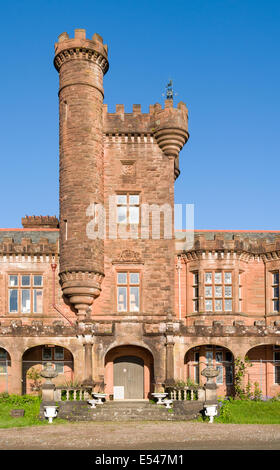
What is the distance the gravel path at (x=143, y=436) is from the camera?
66.5ft

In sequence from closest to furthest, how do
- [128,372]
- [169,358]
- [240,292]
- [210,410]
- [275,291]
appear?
[210,410], [169,358], [128,372], [240,292], [275,291]

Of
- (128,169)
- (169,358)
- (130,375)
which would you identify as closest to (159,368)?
(169,358)

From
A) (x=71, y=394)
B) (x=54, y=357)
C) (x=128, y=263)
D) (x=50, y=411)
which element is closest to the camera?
(x=50, y=411)

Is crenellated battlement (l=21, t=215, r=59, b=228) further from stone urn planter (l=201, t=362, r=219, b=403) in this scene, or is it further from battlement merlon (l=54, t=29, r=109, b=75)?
stone urn planter (l=201, t=362, r=219, b=403)

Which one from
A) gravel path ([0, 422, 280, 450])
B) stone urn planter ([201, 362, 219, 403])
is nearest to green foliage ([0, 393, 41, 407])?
gravel path ([0, 422, 280, 450])

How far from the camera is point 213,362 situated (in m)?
35.4

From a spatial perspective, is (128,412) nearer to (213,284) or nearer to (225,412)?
(225,412)

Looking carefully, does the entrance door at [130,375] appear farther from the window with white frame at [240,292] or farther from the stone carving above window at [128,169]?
the stone carving above window at [128,169]

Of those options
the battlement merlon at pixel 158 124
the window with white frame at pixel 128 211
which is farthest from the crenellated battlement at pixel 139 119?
the window with white frame at pixel 128 211

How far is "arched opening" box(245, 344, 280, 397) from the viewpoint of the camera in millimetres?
34688

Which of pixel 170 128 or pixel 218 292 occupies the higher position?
pixel 170 128

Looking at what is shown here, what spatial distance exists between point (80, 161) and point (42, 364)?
10.7m

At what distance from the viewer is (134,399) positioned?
3397cm

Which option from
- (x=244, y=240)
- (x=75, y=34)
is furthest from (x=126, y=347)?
(x=75, y=34)
